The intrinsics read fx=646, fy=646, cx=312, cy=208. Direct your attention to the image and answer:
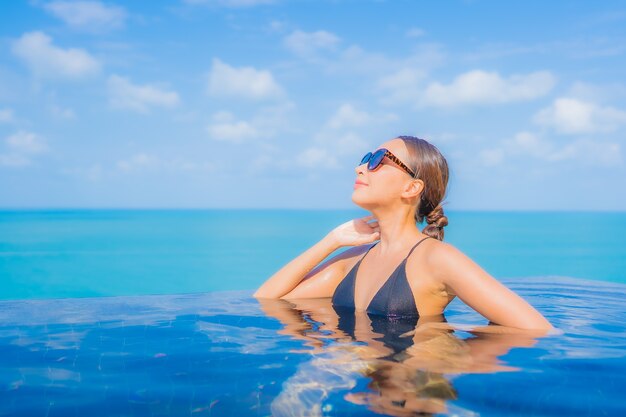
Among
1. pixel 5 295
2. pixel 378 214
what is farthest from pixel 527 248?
pixel 378 214

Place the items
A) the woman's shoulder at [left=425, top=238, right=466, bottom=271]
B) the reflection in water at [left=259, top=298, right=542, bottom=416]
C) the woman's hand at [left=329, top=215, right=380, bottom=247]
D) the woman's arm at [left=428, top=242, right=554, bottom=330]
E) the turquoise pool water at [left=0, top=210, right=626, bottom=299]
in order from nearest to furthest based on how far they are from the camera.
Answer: the reflection in water at [left=259, top=298, right=542, bottom=416] < the woman's arm at [left=428, top=242, right=554, bottom=330] < the woman's shoulder at [left=425, top=238, right=466, bottom=271] < the woman's hand at [left=329, top=215, right=380, bottom=247] < the turquoise pool water at [left=0, top=210, right=626, bottom=299]

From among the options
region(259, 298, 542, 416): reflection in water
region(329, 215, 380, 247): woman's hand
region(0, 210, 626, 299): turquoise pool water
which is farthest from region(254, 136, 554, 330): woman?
region(0, 210, 626, 299): turquoise pool water

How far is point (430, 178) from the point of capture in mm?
4164

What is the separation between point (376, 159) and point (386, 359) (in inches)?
56.2

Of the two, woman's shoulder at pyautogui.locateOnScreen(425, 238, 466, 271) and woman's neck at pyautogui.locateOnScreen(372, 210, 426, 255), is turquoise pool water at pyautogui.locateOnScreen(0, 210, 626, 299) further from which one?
woman's shoulder at pyautogui.locateOnScreen(425, 238, 466, 271)

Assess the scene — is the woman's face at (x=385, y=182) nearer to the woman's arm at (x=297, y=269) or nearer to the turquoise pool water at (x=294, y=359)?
the woman's arm at (x=297, y=269)

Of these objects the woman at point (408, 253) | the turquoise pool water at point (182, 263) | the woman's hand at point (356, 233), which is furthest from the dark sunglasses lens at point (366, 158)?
the turquoise pool water at point (182, 263)

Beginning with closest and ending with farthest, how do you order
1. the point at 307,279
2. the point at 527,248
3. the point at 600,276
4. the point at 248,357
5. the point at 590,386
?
the point at 590,386
the point at 248,357
the point at 307,279
the point at 600,276
the point at 527,248

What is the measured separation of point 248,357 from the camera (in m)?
3.32

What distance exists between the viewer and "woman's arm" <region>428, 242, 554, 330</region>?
11.5 ft

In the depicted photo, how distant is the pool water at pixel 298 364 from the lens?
8.38ft

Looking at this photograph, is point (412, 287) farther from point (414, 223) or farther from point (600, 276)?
point (600, 276)

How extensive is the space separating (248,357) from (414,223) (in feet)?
5.17

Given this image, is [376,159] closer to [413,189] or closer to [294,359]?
[413,189]
